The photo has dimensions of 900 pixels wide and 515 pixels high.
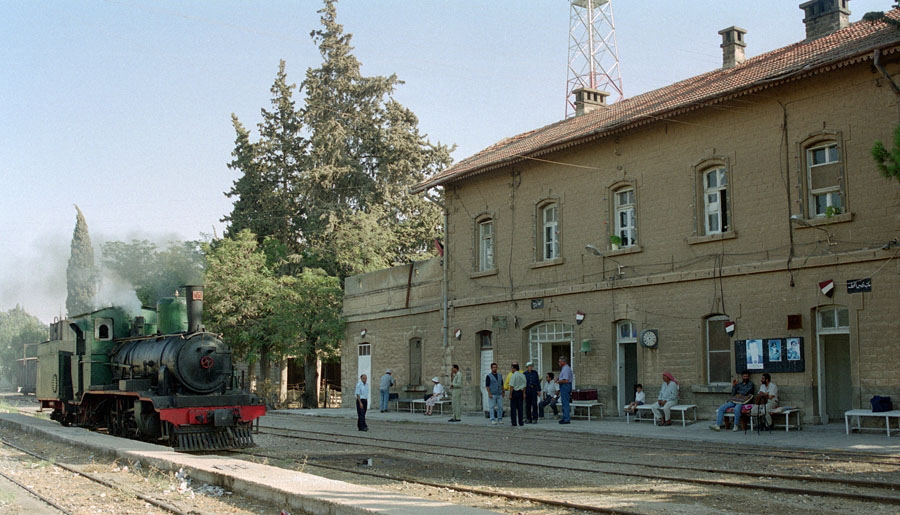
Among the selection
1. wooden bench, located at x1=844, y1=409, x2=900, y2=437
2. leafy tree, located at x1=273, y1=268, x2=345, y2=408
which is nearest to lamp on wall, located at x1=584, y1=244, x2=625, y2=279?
wooden bench, located at x1=844, y1=409, x2=900, y2=437

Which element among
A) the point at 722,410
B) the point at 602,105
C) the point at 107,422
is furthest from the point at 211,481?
the point at 602,105

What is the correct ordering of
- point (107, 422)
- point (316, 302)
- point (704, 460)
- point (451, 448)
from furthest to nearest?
point (316, 302)
point (107, 422)
point (451, 448)
point (704, 460)

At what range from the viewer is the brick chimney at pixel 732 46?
22.5 metres

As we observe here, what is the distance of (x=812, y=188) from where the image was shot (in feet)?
57.1

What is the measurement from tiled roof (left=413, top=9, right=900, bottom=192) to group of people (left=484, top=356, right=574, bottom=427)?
6.00 m

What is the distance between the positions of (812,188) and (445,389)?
13.5 metres

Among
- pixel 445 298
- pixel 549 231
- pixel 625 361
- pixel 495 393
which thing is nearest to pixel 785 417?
pixel 625 361

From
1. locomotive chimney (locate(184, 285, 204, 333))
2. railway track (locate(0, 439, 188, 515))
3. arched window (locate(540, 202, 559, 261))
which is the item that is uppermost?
arched window (locate(540, 202, 559, 261))

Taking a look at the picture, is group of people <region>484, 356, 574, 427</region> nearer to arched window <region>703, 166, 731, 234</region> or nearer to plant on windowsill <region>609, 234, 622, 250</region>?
plant on windowsill <region>609, 234, 622, 250</region>

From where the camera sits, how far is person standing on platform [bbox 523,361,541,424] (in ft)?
69.4

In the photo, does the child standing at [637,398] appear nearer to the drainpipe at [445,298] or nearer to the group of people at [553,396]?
the group of people at [553,396]

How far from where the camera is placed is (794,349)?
17234 millimetres

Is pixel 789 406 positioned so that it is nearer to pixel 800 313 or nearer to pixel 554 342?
pixel 800 313

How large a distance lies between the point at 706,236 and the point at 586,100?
9021 mm
